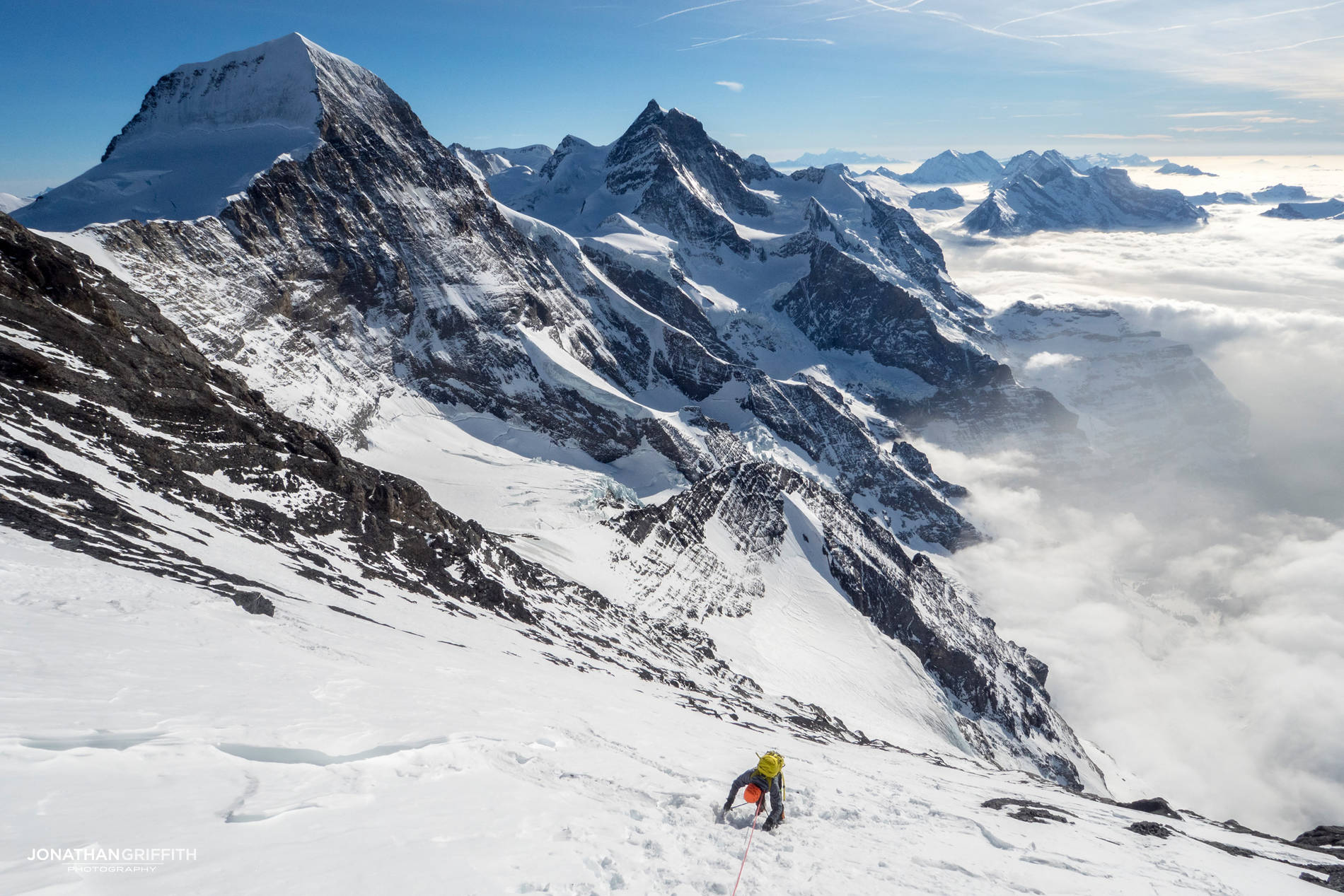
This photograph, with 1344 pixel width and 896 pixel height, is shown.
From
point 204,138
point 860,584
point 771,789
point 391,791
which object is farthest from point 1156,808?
point 204,138

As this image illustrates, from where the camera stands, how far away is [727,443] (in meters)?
159

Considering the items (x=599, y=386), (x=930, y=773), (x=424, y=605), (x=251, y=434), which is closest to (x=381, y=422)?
(x=599, y=386)

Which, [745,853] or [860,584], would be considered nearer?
[745,853]

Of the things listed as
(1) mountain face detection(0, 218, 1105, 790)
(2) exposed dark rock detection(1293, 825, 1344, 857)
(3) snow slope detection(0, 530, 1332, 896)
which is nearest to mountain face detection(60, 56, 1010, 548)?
(1) mountain face detection(0, 218, 1105, 790)

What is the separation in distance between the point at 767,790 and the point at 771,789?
12cm

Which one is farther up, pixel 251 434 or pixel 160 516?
Result: pixel 251 434

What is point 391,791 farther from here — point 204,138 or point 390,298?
point 204,138

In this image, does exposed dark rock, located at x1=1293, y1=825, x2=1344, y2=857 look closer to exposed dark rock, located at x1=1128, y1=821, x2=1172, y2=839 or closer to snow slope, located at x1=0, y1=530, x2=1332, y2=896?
snow slope, located at x1=0, y1=530, x2=1332, y2=896

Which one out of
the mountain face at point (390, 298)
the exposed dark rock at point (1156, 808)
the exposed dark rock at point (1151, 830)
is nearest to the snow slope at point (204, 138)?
the mountain face at point (390, 298)

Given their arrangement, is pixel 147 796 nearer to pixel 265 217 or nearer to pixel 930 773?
pixel 930 773

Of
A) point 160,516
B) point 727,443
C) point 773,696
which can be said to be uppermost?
point 727,443

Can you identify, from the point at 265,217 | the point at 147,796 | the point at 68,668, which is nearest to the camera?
the point at 147,796

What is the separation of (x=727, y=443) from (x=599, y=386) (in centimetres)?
3672

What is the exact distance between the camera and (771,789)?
14.3 metres
